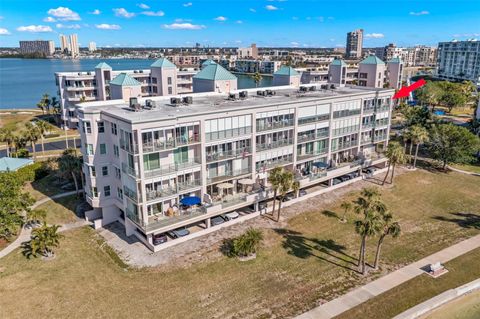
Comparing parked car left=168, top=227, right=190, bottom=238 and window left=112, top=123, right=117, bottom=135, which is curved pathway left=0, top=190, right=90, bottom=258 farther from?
window left=112, top=123, right=117, bottom=135

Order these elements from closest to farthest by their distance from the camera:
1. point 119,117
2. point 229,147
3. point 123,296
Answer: point 123,296 → point 119,117 → point 229,147

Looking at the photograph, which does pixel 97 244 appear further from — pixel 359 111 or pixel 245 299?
pixel 359 111

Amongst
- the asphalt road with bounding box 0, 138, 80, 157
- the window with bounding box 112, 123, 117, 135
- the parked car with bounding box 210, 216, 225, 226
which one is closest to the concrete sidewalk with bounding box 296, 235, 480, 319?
the parked car with bounding box 210, 216, 225, 226

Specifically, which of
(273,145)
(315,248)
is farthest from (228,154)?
(315,248)

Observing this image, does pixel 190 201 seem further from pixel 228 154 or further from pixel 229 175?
pixel 228 154

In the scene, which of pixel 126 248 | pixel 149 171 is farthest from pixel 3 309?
pixel 149 171
